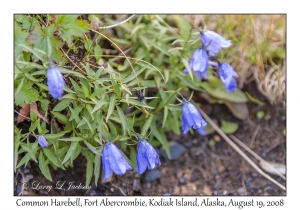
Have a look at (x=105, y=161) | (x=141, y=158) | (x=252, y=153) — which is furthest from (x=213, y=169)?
(x=105, y=161)

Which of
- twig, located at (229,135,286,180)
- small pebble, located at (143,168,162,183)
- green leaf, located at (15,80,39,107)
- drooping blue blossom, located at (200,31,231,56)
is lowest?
small pebble, located at (143,168,162,183)

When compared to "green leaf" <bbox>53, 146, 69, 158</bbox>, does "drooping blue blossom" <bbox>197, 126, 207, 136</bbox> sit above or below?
above

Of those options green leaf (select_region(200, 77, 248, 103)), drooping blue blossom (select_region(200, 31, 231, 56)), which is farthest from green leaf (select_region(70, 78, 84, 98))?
green leaf (select_region(200, 77, 248, 103))

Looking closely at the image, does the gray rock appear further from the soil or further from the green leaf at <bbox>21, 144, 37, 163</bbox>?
the green leaf at <bbox>21, 144, 37, 163</bbox>

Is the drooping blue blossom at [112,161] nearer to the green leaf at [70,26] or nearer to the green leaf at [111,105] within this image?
the green leaf at [111,105]

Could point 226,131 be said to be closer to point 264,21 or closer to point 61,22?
point 264,21

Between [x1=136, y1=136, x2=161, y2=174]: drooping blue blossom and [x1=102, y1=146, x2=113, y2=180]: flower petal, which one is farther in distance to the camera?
[x1=136, y1=136, x2=161, y2=174]: drooping blue blossom

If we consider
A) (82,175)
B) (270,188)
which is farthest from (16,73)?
(270,188)
